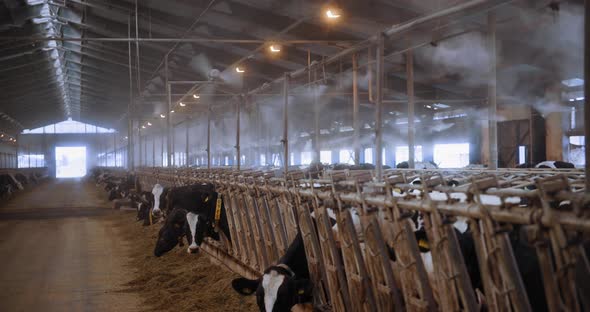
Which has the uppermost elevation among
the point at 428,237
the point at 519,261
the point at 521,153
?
the point at 521,153

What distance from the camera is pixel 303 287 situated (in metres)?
4.82

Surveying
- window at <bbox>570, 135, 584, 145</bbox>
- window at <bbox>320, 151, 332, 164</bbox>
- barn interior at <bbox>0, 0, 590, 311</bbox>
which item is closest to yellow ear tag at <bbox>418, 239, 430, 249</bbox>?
barn interior at <bbox>0, 0, 590, 311</bbox>

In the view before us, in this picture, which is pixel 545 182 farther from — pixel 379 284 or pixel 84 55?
pixel 84 55

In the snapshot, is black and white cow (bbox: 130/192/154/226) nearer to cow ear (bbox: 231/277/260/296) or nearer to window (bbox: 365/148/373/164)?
cow ear (bbox: 231/277/260/296)

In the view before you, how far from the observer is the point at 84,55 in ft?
93.4

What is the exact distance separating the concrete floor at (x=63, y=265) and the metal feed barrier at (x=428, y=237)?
2331 millimetres

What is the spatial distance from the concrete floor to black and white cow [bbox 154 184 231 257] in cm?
127

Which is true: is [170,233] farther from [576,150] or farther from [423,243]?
[576,150]

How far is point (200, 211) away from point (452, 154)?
14.1m

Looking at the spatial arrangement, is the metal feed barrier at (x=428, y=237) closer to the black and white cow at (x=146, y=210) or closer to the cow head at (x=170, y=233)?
the cow head at (x=170, y=233)

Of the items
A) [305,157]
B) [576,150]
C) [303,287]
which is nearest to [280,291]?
[303,287]

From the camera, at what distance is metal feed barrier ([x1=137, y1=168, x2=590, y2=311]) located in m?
2.65

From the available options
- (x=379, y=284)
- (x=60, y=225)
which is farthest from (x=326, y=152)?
(x=379, y=284)

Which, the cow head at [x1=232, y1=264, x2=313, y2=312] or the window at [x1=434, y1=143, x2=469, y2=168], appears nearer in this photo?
the cow head at [x1=232, y1=264, x2=313, y2=312]
